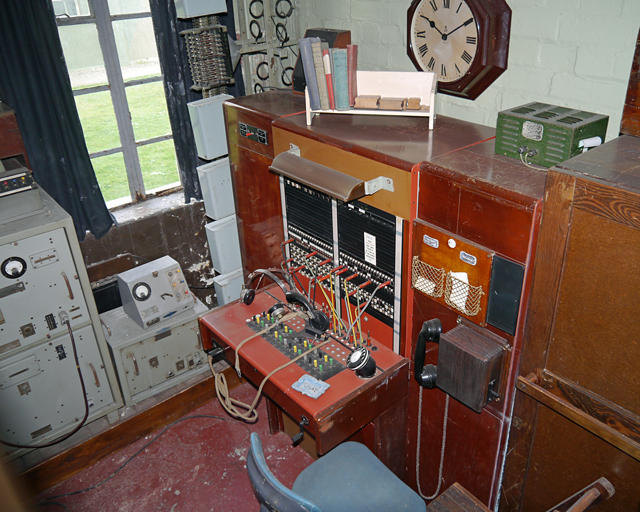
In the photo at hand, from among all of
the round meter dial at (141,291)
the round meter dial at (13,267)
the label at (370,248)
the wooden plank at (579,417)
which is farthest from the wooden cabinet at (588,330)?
the round meter dial at (13,267)

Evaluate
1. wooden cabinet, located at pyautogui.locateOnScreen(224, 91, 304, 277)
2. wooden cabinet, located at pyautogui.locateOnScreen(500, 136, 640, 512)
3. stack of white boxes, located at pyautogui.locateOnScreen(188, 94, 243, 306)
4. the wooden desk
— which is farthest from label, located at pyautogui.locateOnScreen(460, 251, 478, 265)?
stack of white boxes, located at pyautogui.locateOnScreen(188, 94, 243, 306)

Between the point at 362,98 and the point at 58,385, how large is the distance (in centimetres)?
254

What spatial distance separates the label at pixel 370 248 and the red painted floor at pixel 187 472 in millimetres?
1547

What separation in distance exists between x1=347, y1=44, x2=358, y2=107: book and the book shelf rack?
45mm

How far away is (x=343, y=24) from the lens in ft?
10.8

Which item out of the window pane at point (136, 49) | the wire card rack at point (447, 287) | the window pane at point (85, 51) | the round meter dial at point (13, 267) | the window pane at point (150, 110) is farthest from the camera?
the window pane at point (150, 110)

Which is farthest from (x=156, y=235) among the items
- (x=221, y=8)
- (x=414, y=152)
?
(x=414, y=152)

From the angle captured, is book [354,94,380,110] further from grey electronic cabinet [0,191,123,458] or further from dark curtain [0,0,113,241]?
dark curtain [0,0,113,241]

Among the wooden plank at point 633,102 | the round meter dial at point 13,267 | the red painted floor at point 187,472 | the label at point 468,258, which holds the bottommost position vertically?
the red painted floor at point 187,472

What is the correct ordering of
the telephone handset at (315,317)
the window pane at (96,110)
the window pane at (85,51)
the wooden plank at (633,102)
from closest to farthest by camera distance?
the wooden plank at (633,102) < the telephone handset at (315,317) < the window pane at (85,51) < the window pane at (96,110)

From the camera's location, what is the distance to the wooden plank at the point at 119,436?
331 cm

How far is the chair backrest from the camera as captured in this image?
5.70ft

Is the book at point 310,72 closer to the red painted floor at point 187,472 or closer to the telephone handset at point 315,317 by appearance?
the telephone handset at point 315,317

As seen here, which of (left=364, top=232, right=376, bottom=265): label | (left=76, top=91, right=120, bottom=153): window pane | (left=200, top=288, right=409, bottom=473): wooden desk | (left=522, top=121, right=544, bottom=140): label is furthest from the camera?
(left=76, top=91, right=120, bottom=153): window pane
